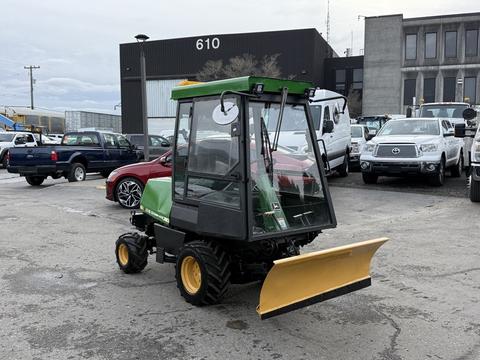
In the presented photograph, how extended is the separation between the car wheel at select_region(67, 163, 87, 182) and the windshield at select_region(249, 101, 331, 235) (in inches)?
500

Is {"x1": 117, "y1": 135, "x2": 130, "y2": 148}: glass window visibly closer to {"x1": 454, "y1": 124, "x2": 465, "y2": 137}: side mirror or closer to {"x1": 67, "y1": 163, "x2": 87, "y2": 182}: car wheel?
{"x1": 67, "y1": 163, "x2": 87, "y2": 182}: car wheel

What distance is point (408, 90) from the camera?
44.5 meters

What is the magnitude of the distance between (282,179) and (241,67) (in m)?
38.9

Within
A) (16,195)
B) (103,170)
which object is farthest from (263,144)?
(103,170)

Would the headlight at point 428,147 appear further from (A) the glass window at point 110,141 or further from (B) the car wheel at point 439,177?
Answer: (A) the glass window at point 110,141

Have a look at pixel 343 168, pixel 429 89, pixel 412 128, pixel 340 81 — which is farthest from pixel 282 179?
pixel 340 81

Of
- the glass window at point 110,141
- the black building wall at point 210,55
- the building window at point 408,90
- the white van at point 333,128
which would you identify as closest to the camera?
the white van at point 333,128

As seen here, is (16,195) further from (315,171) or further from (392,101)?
(392,101)

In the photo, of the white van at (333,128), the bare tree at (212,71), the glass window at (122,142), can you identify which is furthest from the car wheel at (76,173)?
the bare tree at (212,71)

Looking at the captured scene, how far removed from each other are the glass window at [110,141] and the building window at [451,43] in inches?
1383

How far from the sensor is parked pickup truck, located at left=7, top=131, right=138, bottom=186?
15133 millimetres

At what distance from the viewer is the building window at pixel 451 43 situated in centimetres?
4263

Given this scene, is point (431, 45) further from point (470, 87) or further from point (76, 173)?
point (76, 173)

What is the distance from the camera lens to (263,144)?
449cm
